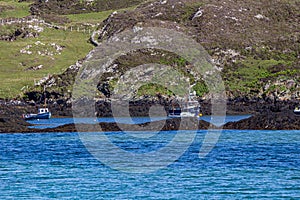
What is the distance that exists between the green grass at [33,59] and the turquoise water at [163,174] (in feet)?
246

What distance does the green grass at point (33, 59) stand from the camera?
135000 mm

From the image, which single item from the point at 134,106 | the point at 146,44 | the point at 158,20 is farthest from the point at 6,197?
the point at 158,20

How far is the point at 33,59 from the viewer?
151500 mm

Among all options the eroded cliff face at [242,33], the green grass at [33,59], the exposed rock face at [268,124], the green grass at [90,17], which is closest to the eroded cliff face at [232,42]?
the eroded cliff face at [242,33]

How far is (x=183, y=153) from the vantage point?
53750mm

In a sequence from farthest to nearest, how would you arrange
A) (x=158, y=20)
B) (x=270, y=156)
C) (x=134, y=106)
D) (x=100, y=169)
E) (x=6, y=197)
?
(x=158, y=20)
(x=134, y=106)
(x=270, y=156)
(x=100, y=169)
(x=6, y=197)

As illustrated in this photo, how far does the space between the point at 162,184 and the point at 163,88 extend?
3402 inches

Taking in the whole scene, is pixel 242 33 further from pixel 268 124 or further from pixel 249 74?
pixel 268 124

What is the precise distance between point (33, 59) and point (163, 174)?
4405 inches

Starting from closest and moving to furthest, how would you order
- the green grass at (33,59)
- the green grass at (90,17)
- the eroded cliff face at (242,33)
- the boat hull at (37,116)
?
1. the boat hull at (37,116)
2. the eroded cliff face at (242,33)
3. the green grass at (33,59)
4. the green grass at (90,17)

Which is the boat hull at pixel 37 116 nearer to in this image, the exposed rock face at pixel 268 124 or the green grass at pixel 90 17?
the exposed rock face at pixel 268 124

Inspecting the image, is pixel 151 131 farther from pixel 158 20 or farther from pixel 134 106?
pixel 158 20

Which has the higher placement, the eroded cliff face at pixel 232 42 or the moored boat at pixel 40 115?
the eroded cliff face at pixel 232 42

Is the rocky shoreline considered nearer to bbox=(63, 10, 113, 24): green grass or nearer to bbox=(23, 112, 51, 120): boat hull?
bbox=(23, 112, 51, 120): boat hull
